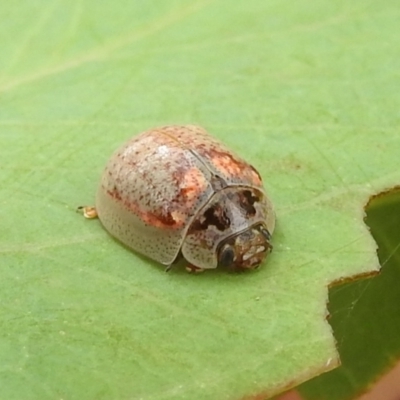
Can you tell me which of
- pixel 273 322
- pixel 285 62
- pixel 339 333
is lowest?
pixel 339 333

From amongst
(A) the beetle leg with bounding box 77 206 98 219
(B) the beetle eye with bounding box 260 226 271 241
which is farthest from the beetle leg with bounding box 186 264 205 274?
(A) the beetle leg with bounding box 77 206 98 219

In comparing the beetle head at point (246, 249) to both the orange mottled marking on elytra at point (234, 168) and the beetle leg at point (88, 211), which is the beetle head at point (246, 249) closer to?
the orange mottled marking on elytra at point (234, 168)

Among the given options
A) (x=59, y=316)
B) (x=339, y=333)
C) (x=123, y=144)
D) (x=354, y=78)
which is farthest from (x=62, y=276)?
(x=354, y=78)

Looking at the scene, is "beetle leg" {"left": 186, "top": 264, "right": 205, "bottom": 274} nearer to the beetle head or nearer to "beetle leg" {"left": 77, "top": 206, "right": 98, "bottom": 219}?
the beetle head

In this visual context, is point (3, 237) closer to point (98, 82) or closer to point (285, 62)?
point (98, 82)

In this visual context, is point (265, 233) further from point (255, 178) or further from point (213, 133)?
point (213, 133)

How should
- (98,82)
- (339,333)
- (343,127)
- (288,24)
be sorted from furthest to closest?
1. (288,24)
2. (98,82)
3. (343,127)
4. (339,333)
